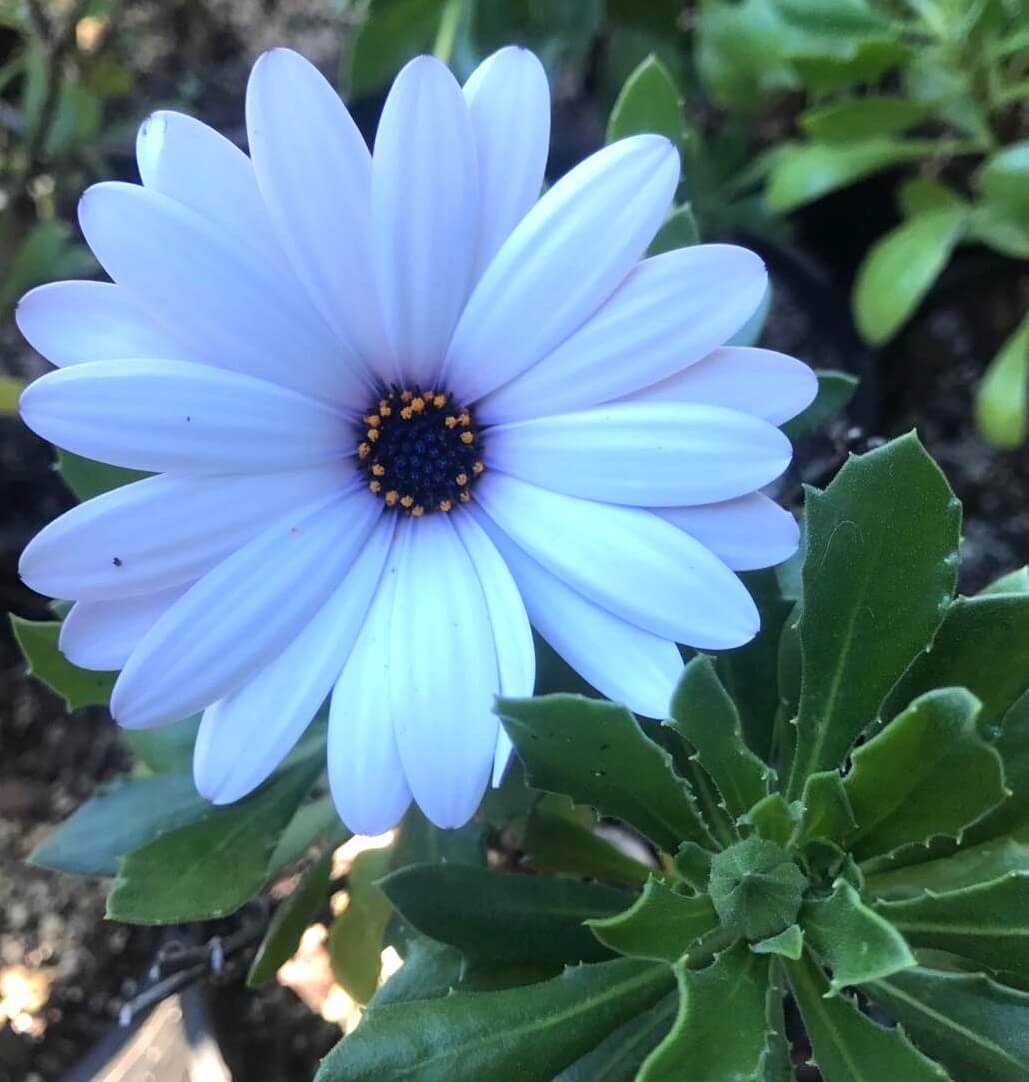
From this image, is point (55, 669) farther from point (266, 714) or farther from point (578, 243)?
point (578, 243)

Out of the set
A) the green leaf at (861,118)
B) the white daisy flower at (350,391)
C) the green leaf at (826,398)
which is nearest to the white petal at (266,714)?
the white daisy flower at (350,391)

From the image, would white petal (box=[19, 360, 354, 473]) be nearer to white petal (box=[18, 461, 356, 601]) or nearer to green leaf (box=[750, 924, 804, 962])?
white petal (box=[18, 461, 356, 601])

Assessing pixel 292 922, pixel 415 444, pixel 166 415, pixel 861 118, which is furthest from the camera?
pixel 861 118

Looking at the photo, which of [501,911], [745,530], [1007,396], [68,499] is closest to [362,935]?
[501,911]

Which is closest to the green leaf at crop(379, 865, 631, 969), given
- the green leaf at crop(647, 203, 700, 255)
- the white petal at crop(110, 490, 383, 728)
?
the white petal at crop(110, 490, 383, 728)

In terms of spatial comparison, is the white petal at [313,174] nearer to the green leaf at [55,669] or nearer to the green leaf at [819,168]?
the green leaf at [55,669]

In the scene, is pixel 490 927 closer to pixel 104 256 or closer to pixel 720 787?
pixel 720 787

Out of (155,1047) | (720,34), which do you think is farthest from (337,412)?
(720,34)
